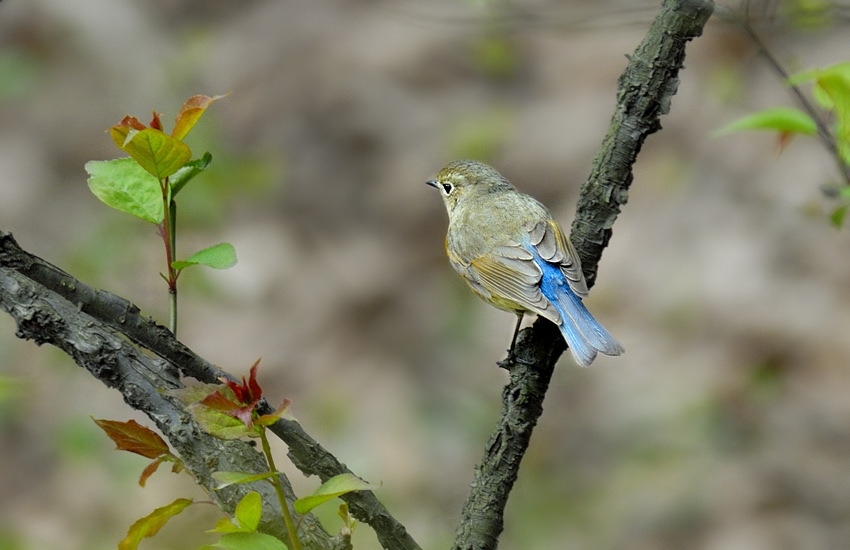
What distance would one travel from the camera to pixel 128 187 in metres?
1.32

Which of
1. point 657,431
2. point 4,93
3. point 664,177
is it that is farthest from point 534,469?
point 4,93

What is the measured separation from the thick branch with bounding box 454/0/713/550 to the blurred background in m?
1.79

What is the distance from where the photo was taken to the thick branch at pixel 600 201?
5.12 feet

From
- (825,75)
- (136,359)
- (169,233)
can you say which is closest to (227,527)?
(136,359)

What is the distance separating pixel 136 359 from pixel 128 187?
0.85 ft

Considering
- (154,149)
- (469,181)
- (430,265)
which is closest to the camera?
(154,149)

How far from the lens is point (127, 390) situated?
1.33m

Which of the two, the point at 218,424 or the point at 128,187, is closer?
the point at 218,424

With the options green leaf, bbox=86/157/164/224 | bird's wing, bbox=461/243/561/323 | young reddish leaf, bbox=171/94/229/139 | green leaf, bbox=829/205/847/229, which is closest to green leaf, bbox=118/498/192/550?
green leaf, bbox=86/157/164/224

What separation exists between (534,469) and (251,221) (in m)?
2.54

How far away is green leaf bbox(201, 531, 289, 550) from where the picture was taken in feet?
3.65

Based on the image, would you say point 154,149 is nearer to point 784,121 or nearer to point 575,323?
point 784,121

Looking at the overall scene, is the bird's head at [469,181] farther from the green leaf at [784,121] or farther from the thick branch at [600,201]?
the green leaf at [784,121]

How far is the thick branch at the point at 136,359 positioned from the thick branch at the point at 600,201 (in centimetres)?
24
